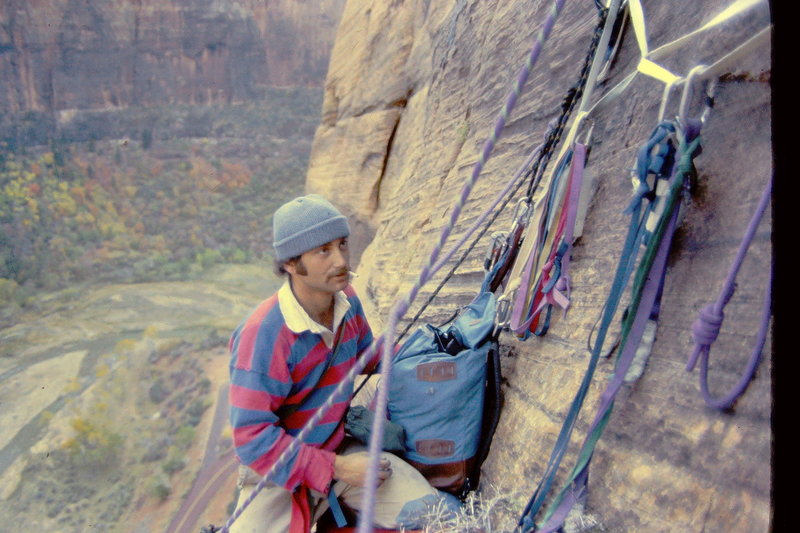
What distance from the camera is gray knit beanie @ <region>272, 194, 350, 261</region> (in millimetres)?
1670

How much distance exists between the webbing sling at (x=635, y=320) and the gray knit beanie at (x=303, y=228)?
92cm

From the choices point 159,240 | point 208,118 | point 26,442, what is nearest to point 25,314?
point 159,240

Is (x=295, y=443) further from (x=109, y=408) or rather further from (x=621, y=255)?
(x=109, y=408)

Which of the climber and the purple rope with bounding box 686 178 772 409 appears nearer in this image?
the purple rope with bounding box 686 178 772 409

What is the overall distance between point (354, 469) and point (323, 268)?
693 millimetres

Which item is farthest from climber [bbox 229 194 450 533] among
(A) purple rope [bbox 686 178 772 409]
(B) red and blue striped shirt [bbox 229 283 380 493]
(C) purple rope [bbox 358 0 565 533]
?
(A) purple rope [bbox 686 178 772 409]

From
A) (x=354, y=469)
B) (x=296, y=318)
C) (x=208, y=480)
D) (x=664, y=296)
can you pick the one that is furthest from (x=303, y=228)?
(x=208, y=480)

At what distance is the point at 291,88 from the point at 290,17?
634cm

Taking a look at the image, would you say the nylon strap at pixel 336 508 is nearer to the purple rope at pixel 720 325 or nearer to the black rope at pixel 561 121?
the black rope at pixel 561 121

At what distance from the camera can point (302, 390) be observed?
1.75 meters

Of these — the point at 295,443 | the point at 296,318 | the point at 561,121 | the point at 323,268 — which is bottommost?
the point at 295,443

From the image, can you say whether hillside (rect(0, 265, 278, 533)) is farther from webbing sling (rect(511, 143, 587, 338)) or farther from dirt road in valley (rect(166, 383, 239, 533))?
webbing sling (rect(511, 143, 587, 338))

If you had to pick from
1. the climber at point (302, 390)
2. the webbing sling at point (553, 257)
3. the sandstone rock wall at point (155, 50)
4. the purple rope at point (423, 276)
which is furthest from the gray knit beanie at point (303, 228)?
the sandstone rock wall at point (155, 50)

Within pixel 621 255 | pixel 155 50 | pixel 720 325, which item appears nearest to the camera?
pixel 720 325
